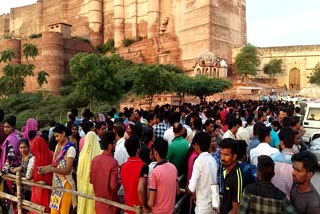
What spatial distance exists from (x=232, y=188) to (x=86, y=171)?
178cm

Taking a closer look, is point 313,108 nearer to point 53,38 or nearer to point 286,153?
point 286,153

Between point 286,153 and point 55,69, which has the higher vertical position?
point 55,69

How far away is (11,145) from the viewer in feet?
15.6

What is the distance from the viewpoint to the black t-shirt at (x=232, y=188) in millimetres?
2938

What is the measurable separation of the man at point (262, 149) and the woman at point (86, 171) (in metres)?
1.92

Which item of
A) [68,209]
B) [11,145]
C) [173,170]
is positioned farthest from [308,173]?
[11,145]

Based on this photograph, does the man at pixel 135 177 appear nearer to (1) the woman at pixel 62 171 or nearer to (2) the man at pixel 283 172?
(1) the woman at pixel 62 171

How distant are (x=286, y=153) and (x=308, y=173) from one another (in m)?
0.99

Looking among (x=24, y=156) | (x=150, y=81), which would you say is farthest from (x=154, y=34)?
(x=24, y=156)

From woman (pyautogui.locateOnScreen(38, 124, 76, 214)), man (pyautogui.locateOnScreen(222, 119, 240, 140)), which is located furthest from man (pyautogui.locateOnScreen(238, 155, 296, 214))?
man (pyautogui.locateOnScreen(222, 119, 240, 140))

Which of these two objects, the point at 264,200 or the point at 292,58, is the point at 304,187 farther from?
the point at 292,58

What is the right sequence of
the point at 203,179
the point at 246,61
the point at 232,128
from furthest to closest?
the point at 246,61, the point at 232,128, the point at 203,179

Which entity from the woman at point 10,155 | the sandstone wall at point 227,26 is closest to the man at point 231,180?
the woman at point 10,155

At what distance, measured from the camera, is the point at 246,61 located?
112 feet
